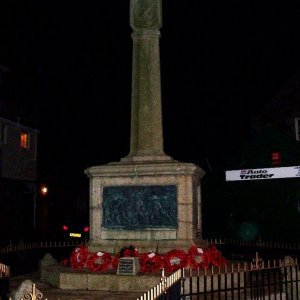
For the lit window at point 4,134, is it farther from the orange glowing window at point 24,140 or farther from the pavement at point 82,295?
the pavement at point 82,295

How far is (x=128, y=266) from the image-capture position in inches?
426

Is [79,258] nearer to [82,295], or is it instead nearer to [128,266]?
[82,295]

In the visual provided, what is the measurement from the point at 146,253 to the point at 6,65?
72.6 ft

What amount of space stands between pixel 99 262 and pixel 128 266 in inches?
50.1

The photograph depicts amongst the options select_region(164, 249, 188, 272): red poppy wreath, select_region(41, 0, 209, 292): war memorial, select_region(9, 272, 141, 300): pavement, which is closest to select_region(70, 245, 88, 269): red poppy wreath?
select_region(41, 0, 209, 292): war memorial

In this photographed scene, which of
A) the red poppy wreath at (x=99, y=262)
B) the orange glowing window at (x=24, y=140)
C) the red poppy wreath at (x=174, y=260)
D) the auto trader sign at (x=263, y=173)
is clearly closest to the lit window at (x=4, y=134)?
the orange glowing window at (x=24, y=140)

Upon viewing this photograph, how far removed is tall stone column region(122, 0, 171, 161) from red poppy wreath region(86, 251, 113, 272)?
2812 mm

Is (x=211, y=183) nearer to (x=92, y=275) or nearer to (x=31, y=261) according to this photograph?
(x=31, y=261)

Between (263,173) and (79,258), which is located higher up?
(263,173)

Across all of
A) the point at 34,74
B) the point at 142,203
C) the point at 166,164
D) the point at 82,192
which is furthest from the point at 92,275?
the point at 82,192

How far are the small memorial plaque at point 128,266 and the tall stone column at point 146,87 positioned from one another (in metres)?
3.22

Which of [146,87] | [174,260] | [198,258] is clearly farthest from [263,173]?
[174,260]

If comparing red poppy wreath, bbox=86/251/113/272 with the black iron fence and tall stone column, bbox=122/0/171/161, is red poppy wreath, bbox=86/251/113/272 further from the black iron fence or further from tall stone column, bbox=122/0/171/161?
tall stone column, bbox=122/0/171/161

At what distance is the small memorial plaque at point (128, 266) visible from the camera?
10.8m
